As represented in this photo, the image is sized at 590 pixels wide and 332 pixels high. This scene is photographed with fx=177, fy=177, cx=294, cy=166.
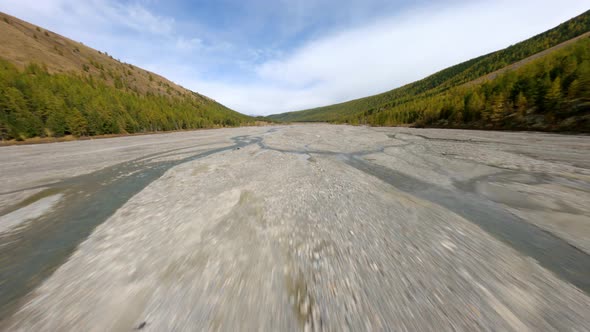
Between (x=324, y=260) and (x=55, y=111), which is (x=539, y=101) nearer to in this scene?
(x=324, y=260)

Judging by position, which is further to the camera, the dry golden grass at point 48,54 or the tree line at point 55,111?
the dry golden grass at point 48,54

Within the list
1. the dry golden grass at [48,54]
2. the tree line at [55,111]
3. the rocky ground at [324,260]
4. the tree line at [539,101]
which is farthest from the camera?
the dry golden grass at [48,54]

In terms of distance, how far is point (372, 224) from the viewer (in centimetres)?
374

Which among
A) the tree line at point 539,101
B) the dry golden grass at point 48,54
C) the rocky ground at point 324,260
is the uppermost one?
the dry golden grass at point 48,54

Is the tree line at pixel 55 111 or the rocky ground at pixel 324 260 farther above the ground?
the tree line at pixel 55 111

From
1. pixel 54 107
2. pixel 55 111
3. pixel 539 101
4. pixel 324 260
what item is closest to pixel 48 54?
pixel 54 107

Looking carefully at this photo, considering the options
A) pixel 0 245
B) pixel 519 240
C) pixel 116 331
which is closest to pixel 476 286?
pixel 519 240

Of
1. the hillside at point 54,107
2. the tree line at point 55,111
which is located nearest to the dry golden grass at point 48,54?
the hillside at point 54,107

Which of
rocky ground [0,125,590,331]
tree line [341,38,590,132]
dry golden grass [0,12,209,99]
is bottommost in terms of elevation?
rocky ground [0,125,590,331]

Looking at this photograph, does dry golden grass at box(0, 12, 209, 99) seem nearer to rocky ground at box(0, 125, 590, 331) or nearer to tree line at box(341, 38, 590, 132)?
rocky ground at box(0, 125, 590, 331)

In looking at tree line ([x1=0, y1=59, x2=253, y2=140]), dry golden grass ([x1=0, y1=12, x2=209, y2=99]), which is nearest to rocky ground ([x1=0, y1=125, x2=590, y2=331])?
tree line ([x1=0, y1=59, x2=253, y2=140])

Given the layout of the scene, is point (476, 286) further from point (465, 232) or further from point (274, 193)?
point (274, 193)

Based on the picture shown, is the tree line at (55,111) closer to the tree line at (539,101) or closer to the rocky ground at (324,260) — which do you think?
the rocky ground at (324,260)

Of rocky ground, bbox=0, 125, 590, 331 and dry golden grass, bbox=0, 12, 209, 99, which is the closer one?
rocky ground, bbox=0, 125, 590, 331
